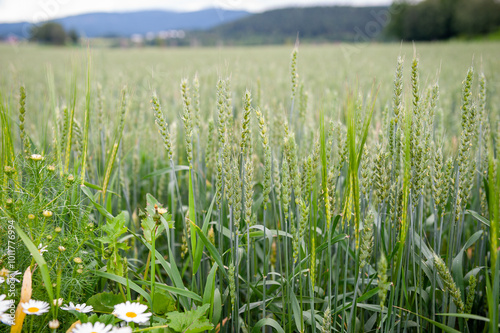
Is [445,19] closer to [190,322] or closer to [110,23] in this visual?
[110,23]

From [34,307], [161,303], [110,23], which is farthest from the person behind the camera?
[110,23]

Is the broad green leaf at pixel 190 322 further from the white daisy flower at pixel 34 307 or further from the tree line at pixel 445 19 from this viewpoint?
the tree line at pixel 445 19

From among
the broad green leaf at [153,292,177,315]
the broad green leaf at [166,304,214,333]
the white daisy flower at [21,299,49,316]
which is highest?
the white daisy flower at [21,299,49,316]

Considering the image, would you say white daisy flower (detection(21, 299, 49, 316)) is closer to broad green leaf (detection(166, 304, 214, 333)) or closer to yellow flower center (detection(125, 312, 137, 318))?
yellow flower center (detection(125, 312, 137, 318))

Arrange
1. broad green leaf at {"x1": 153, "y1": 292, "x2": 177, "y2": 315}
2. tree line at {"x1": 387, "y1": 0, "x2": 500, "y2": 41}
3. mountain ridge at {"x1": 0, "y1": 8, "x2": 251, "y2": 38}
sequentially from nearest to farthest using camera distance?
broad green leaf at {"x1": 153, "y1": 292, "x2": 177, "y2": 315}, mountain ridge at {"x1": 0, "y1": 8, "x2": 251, "y2": 38}, tree line at {"x1": 387, "y1": 0, "x2": 500, "y2": 41}

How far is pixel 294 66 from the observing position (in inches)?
63.9

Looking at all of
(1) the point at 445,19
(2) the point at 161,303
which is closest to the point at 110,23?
(2) the point at 161,303

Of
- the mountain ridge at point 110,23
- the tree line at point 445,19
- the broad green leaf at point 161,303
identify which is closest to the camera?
the broad green leaf at point 161,303

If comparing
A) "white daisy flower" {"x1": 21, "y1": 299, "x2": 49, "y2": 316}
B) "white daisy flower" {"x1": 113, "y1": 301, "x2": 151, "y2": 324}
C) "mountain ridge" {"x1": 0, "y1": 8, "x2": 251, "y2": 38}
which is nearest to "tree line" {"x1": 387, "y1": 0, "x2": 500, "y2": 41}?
"mountain ridge" {"x1": 0, "y1": 8, "x2": 251, "y2": 38}

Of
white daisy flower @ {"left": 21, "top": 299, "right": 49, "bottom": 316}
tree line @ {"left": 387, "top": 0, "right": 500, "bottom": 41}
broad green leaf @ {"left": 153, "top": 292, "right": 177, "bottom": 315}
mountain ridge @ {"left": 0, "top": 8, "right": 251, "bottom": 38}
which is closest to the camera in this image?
white daisy flower @ {"left": 21, "top": 299, "right": 49, "bottom": 316}

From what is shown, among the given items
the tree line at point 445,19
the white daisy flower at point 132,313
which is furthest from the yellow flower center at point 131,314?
the tree line at point 445,19

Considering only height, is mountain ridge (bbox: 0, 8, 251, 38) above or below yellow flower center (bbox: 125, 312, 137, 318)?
above

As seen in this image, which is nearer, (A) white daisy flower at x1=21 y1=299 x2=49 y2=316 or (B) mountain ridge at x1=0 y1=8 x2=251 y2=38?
(A) white daisy flower at x1=21 y1=299 x2=49 y2=316

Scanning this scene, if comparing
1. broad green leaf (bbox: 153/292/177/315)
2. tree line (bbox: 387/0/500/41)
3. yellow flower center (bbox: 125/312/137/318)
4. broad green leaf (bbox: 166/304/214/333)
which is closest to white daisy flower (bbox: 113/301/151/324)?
yellow flower center (bbox: 125/312/137/318)
